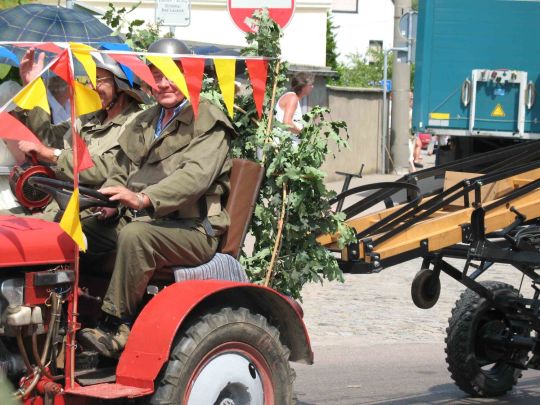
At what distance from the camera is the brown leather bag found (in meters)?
5.47

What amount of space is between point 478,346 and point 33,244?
139 inches

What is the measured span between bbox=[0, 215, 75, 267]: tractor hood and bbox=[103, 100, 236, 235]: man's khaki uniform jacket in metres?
0.43

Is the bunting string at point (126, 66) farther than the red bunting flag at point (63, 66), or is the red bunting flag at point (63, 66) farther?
the red bunting flag at point (63, 66)

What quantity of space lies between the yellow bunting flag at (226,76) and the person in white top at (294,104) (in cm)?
61

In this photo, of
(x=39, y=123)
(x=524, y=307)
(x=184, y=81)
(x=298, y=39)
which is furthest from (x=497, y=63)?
(x=184, y=81)

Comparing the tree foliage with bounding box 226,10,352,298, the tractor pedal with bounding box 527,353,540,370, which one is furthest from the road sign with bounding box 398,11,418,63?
the tree foliage with bounding box 226,10,352,298

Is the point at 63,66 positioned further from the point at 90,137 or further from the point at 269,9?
the point at 269,9

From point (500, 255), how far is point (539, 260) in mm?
222

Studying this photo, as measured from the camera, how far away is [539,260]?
6.28 m

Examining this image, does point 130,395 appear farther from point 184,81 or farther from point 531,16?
point 531,16

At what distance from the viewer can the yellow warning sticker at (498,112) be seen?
16656mm

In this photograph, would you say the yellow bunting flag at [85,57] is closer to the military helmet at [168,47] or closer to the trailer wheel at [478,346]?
the military helmet at [168,47]

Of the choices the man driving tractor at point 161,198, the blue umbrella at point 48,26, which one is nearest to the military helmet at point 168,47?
the man driving tractor at point 161,198

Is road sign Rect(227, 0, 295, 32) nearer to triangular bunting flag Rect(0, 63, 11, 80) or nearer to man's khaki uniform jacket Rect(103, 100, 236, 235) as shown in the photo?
triangular bunting flag Rect(0, 63, 11, 80)
